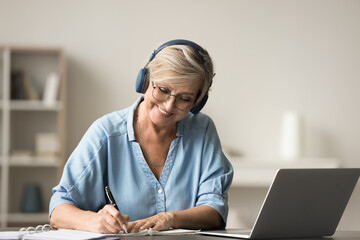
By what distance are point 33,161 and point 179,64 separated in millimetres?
2925

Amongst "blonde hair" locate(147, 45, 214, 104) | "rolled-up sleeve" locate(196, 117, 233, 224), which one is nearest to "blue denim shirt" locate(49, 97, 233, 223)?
"rolled-up sleeve" locate(196, 117, 233, 224)

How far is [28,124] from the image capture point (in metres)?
4.68

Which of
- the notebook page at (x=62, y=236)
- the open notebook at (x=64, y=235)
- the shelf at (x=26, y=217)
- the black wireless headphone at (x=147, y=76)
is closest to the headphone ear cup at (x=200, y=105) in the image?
the black wireless headphone at (x=147, y=76)

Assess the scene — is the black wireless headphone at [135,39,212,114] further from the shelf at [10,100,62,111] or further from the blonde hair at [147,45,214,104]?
the shelf at [10,100,62,111]

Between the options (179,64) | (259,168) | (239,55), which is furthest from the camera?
(239,55)

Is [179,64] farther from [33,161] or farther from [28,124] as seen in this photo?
[28,124]

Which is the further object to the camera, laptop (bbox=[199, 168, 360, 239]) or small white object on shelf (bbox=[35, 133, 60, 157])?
small white object on shelf (bbox=[35, 133, 60, 157])

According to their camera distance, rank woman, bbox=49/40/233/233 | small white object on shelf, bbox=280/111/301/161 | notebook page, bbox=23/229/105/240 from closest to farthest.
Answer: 1. notebook page, bbox=23/229/105/240
2. woman, bbox=49/40/233/233
3. small white object on shelf, bbox=280/111/301/161

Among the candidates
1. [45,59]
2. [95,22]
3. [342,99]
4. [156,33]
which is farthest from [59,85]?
[342,99]

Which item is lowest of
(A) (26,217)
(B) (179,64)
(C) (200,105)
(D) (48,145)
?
(A) (26,217)

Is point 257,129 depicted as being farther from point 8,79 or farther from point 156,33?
point 8,79

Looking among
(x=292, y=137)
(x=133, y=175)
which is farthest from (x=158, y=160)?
(x=292, y=137)

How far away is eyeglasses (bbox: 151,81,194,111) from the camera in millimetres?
1838

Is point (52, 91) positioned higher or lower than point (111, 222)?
lower
